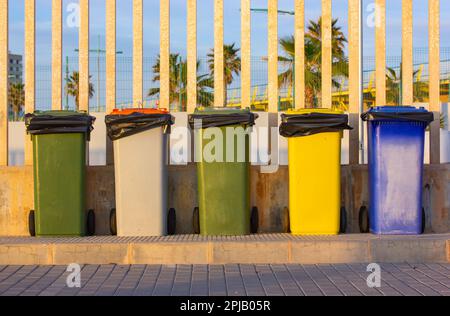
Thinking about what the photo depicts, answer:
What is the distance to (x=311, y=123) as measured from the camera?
28.5ft

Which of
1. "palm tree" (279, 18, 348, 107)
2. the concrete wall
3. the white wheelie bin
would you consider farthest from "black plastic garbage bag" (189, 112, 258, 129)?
"palm tree" (279, 18, 348, 107)

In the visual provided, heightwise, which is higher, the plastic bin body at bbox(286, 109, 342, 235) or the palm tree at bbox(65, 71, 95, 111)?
the palm tree at bbox(65, 71, 95, 111)

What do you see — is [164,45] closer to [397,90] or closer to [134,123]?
[134,123]

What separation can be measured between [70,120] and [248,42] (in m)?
2.41

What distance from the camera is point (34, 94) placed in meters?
9.37

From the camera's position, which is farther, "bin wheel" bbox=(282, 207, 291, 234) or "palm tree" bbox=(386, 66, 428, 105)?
"palm tree" bbox=(386, 66, 428, 105)

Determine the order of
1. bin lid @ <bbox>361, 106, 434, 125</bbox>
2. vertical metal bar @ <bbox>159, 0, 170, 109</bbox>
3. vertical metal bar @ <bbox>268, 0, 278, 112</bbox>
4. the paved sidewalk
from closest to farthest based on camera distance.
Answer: the paved sidewalk, bin lid @ <bbox>361, 106, 434, 125</bbox>, vertical metal bar @ <bbox>159, 0, 170, 109</bbox>, vertical metal bar @ <bbox>268, 0, 278, 112</bbox>

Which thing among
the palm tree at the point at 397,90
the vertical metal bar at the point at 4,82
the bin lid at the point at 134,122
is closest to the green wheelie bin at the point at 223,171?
the bin lid at the point at 134,122

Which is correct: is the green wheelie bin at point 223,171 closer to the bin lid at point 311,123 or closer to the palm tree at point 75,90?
the bin lid at point 311,123

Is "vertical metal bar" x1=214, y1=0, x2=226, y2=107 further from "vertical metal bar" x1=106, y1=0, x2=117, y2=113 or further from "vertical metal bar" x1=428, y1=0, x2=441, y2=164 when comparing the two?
"vertical metal bar" x1=428, y1=0, x2=441, y2=164

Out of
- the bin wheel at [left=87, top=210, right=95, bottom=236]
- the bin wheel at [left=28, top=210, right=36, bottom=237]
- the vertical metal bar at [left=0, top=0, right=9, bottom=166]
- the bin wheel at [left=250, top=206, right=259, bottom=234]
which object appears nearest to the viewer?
the bin wheel at [left=28, top=210, right=36, bottom=237]

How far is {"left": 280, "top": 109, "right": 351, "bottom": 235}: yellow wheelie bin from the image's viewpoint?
8.60 m

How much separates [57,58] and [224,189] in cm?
264

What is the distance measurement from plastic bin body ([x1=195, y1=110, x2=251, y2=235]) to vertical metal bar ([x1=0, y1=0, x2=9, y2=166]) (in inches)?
96.2
